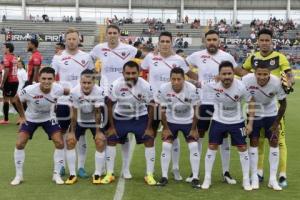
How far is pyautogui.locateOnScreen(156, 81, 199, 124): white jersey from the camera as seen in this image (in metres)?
6.79

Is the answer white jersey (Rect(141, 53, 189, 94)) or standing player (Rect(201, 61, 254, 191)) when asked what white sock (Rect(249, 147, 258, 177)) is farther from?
white jersey (Rect(141, 53, 189, 94))

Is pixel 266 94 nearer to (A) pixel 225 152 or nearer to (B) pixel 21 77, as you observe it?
(A) pixel 225 152

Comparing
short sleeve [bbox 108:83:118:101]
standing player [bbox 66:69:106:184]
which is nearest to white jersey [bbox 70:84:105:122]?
standing player [bbox 66:69:106:184]

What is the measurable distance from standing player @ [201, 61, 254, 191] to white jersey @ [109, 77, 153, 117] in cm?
96

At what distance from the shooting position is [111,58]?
24.3 ft

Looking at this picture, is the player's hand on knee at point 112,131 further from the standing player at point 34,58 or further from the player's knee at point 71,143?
the standing player at point 34,58

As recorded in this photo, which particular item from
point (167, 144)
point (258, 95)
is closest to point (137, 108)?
point (167, 144)

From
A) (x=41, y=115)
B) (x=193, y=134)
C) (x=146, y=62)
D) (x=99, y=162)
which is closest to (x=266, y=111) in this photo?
(x=193, y=134)

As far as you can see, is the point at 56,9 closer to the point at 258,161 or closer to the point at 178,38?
the point at 178,38

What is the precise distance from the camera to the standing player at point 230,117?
6.49m

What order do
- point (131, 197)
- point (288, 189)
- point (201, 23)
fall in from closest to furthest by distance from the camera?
point (131, 197)
point (288, 189)
point (201, 23)

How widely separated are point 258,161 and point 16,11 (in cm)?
4862

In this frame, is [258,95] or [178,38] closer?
[258,95]

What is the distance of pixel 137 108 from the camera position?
23.0ft
